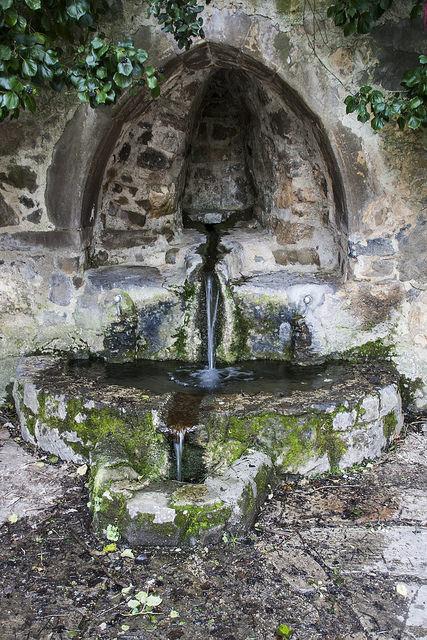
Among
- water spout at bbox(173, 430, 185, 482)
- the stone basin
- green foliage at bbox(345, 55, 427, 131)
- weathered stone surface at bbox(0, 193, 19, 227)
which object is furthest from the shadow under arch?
water spout at bbox(173, 430, 185, 482)

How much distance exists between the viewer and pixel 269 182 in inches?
221

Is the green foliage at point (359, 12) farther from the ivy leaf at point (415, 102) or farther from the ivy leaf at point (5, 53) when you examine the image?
the ivy leaf at point (5, 53)

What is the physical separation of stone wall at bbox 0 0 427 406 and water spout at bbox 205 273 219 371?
0.14 metres

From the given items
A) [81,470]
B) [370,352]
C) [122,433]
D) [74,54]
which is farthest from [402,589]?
[74,54]

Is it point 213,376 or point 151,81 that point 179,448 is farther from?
point 151,81

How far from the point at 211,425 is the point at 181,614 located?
1146 millimetres

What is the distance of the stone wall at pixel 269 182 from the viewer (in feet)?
14.1

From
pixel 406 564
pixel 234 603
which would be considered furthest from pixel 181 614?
pixel 406 564

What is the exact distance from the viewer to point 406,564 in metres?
3.34

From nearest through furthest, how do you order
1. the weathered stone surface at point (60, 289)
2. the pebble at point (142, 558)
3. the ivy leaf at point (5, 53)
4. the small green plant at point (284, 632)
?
the small green plant at point (284, 632)
the pebble at point (142, 558)
the ivy leaf at point (5, 53)
the weathered stone surface at point (60, 289)

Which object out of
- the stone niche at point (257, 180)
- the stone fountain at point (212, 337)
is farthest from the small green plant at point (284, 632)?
the stone niche at point (257, 180)

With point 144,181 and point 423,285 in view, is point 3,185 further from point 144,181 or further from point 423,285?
point 423,285

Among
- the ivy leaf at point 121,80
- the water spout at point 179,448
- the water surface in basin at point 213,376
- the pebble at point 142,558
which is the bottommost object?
the pebble at point 142,558

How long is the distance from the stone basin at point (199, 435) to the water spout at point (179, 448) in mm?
30
